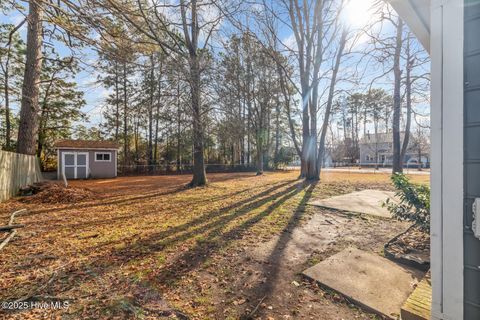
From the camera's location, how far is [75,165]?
13906 millimetres

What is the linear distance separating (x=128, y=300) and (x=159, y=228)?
6.85ft

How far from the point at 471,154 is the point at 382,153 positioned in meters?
41.3

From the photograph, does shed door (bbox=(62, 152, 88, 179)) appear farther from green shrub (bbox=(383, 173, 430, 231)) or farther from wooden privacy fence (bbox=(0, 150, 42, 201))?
green shrub (bbox=(383, 173, 430, 231))

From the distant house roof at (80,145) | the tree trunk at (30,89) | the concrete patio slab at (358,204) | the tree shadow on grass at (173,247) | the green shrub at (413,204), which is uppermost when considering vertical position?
the tree trunk at (30,89)

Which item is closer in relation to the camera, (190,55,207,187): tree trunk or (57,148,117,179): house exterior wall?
(190,55,207,187): tree trunk

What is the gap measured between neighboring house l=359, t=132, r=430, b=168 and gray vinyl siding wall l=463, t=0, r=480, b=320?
36.3 metres

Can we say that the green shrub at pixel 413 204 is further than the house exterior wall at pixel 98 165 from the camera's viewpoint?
No

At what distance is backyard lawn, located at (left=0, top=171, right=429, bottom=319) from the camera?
6.37 ft

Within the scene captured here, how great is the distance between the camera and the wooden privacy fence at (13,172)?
6.15 m

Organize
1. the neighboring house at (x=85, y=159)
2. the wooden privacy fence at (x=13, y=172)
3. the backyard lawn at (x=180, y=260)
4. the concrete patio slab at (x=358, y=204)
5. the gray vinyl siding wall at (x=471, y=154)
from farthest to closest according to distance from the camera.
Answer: the neighboring house at (x=85, y=159)
the wooden privacy fence at (x=13, y=172)
the concrete patio slab at (x=358, y=204)
the backyard lawn at (x=180, y=260)
the gray vinyl siding wall at (x=471, y=154)

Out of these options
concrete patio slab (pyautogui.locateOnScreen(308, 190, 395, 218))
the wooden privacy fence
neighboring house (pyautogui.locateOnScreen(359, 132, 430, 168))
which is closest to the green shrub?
concrete patio slab (pyautogui.locateOnScreen(308, 190, 395, 218))

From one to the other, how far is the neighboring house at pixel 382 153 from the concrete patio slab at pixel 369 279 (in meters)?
34.7

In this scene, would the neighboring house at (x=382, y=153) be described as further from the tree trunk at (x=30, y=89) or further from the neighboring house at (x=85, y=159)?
the tree trunk at (x=30, y=89)

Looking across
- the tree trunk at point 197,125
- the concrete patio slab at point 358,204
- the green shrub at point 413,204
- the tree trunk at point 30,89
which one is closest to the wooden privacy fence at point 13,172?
the tree trunk at point 30,89
